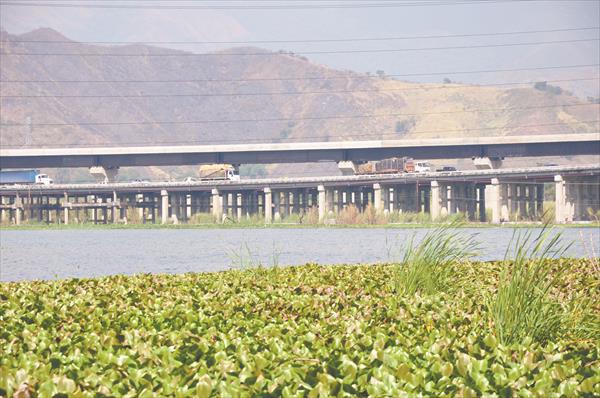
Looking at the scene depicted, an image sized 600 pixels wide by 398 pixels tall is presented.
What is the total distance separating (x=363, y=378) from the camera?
10.9 m

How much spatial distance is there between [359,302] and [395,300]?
0.65m

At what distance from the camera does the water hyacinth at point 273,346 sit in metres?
10.7

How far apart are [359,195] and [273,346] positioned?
17876 centimetres

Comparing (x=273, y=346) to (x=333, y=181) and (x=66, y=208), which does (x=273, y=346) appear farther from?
(x=66, y=208)

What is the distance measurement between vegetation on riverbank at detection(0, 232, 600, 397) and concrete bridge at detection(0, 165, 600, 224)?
128 meters

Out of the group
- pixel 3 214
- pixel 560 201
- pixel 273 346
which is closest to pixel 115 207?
pixel 3 214

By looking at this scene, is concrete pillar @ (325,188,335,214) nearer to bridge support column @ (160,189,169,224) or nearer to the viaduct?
the viaduct

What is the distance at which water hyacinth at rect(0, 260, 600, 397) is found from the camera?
10.7 m

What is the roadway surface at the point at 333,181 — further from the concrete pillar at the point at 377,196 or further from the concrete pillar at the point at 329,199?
the concrete pillar at the point at 329,199

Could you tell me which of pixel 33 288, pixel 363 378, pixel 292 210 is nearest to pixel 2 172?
pixel 292 210

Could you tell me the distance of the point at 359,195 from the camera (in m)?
192

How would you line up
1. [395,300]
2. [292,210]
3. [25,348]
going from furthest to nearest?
1. [292,210]
2. [395,300]
3. [25,348]

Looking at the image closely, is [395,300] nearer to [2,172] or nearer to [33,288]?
[33,288]

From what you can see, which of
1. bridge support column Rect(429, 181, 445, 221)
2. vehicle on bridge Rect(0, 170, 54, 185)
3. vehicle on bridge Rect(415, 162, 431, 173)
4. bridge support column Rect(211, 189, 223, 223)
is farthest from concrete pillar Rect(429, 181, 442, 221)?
vehicle on bridge Rect(0, 170, 54, 185)
